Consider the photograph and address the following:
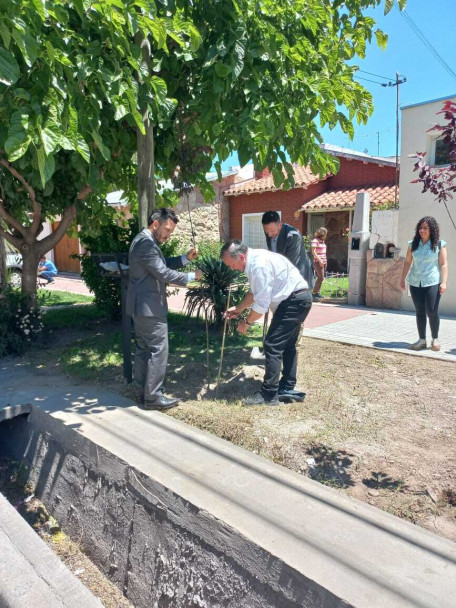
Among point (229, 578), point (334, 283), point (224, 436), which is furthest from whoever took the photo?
point (334, 283)

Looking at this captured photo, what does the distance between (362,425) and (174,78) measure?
4.24 meters

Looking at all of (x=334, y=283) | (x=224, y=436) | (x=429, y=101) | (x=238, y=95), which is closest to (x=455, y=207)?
(x=429, y=101)

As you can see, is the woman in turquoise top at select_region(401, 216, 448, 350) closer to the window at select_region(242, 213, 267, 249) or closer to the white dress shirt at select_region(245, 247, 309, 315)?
the white dress shirt at select_region(245, 247, 309, 315)

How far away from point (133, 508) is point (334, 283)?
9.99 metres

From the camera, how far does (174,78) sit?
17.5 ft

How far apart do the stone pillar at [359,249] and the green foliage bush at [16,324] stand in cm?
680

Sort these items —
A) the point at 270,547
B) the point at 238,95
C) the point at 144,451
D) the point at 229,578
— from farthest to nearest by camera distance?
the point at 238,95 → the point at 144,451 → the point at 229,578 → the point at 270,547

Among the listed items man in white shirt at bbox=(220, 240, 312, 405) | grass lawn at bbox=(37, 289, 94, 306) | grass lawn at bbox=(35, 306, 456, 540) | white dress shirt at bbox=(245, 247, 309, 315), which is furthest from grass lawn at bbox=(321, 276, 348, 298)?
white dress shirt at bbox=(245, 247, 309, 315)

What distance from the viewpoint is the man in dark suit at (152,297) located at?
162 inches

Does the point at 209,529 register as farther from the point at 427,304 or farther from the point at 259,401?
the point at 427,304

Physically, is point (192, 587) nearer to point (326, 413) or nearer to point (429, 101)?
point (326, 413)

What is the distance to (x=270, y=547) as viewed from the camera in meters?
2.34

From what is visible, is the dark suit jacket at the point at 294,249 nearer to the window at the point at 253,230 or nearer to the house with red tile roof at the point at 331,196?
the house with red tile roof at the point at 331,196

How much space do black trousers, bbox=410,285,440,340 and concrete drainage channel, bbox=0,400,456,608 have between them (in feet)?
12.7
